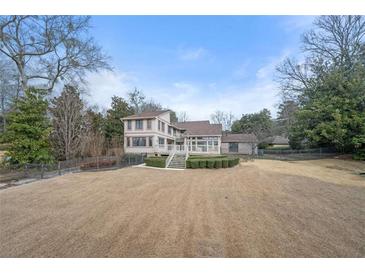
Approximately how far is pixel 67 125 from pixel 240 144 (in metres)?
23.7

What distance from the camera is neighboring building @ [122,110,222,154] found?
66.1ft

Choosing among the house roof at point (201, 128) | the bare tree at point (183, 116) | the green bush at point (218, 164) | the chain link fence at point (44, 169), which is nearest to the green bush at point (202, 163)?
the green bush at point (218, 164)

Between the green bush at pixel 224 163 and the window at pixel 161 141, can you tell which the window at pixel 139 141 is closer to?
the window at pixel 161 141

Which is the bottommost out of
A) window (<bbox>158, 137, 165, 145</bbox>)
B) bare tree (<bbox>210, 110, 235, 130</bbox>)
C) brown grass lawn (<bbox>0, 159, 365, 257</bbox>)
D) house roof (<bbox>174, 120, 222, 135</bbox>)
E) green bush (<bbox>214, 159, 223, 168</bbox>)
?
brown grass lawn (<bbox>0, 159, 365, 257</bbox>)

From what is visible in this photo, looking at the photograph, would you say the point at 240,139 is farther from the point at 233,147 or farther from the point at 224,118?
the point at 224,118

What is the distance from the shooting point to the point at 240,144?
90.4 ft

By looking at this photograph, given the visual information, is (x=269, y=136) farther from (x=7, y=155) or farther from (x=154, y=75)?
(x=7, y=155)

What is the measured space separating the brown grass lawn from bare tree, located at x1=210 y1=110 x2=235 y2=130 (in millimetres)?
44437

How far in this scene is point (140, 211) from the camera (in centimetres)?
468

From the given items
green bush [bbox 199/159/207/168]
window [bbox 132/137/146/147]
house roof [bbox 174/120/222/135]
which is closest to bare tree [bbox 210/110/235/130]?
house roof [bbox 174/120/222/135]

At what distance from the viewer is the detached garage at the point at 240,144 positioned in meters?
27.0

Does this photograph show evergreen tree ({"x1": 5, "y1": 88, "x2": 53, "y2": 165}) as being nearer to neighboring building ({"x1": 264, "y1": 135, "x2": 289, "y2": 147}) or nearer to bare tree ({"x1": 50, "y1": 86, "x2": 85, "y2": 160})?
bare tree ({"x1": 50, "y1": 86, "x2": 85, "y2": 160})

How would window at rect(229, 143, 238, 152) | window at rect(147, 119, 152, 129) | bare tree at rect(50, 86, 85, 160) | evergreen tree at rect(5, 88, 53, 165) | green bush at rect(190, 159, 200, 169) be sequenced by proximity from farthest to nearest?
window at rect(229, 143, 238, 152), window at rect(147, 119, 152, 129), bare tree at rect(50, 86, 85, 160), green bush at rect(190, 159, 200, 169), evergreen tree at rect(5, 88, 53, 165)
